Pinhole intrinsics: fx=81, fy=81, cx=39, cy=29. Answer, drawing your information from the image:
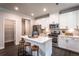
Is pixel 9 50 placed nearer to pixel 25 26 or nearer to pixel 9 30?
pixel 9 30

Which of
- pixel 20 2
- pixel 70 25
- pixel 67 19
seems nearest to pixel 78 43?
pixel 70 25

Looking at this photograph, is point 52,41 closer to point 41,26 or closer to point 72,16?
point 41,26

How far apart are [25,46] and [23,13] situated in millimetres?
1123

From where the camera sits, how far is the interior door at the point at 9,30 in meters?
2.38

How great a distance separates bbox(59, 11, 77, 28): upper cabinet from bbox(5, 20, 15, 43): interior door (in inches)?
58.5

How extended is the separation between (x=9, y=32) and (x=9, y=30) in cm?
6

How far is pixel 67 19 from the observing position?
259cm

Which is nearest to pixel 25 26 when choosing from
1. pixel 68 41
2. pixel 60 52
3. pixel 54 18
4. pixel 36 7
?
pixel 36 7

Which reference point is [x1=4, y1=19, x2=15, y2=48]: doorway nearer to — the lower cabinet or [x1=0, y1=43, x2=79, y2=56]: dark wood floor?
[x1=0, y1=43, x2=79, y2=56]: dark wood floor

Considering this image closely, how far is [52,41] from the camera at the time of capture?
2412 mm

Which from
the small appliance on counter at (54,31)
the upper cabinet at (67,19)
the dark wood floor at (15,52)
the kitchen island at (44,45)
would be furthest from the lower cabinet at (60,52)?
the upper cabinet at (67,19)

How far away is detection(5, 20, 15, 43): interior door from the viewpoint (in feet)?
7.81

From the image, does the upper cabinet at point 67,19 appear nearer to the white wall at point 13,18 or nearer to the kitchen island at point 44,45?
the kitchen island at point 44,45

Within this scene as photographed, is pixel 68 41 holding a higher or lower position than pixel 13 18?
lower
